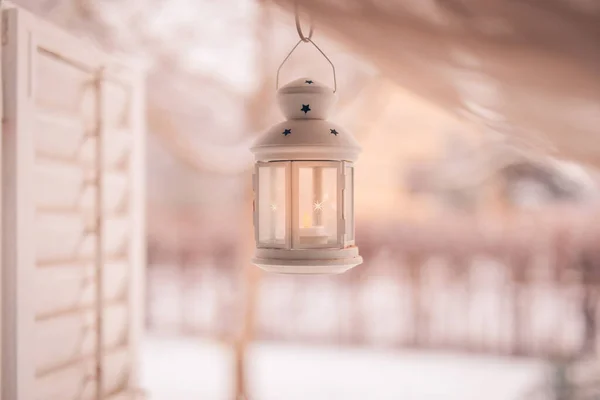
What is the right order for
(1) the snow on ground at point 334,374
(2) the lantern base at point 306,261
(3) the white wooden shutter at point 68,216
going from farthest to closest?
(1) the snow on ground at point 334,374 → (3) the white wooden shutter at point 68,216 → (2) the lantern base at point 306,261

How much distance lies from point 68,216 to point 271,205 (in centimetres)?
110

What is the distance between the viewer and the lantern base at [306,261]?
1.72 meters

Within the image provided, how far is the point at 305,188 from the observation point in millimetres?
1800

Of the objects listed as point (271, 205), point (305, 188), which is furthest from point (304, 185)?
point (271, 205)

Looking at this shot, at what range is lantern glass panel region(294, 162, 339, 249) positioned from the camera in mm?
1766

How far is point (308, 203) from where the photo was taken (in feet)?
5.95

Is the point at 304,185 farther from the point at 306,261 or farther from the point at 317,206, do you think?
the point at 306,261

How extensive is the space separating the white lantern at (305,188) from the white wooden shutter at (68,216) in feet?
2.98

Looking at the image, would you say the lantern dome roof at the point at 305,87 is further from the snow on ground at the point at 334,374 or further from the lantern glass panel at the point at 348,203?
the snow on ground at the point at 334,374

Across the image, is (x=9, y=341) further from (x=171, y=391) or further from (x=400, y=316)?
(x=400, y=316)

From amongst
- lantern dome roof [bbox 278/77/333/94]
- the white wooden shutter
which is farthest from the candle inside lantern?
the white wooden shutter

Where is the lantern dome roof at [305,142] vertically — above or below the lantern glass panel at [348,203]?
above

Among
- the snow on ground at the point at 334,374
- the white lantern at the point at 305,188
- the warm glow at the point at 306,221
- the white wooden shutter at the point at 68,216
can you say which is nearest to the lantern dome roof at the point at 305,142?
the white lantern at the point at 305,188

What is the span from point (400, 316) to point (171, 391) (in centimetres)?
196
